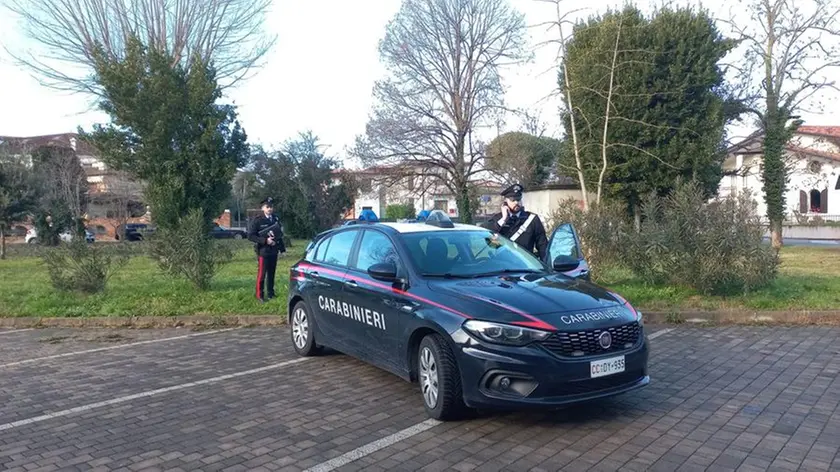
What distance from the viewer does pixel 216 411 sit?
225 inches

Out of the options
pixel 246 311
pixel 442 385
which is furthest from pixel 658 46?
pixel 442 385

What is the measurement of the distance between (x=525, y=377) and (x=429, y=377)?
0.89 m

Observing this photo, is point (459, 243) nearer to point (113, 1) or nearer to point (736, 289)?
point (736, 289)

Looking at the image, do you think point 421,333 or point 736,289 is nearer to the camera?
point 421,333

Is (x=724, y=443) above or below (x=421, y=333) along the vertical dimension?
below

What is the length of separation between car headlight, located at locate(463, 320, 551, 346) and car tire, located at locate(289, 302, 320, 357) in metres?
2.98

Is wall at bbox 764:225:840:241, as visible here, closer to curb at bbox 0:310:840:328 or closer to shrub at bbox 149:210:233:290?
curb at bbox 0:310:840:328

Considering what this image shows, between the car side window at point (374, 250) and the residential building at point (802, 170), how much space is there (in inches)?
828

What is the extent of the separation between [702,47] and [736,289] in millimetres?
18247

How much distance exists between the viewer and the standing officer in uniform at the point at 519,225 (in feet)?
28.0

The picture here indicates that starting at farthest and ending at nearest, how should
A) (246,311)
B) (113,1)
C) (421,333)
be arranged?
(113,1), (246,311), (421,333)

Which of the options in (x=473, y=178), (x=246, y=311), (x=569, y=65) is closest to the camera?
(x=246, y=311)

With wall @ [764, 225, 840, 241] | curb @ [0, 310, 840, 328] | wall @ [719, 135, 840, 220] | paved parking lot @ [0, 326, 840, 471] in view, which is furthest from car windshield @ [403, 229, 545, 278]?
wall @ [764, 225, 840, 241]

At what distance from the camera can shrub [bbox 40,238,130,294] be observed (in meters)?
12.0
